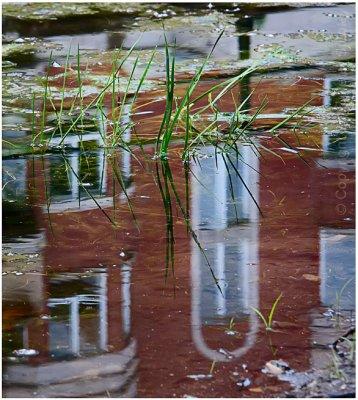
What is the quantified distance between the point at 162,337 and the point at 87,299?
32 cm

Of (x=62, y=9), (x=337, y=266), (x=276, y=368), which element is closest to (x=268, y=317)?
(x=276, y=368)

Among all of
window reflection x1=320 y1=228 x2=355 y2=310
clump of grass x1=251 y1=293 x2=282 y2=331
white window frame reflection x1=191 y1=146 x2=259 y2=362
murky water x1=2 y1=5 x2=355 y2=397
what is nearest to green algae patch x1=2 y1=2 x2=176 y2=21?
murky water x1=2 y1=5 x2=355 y2=397

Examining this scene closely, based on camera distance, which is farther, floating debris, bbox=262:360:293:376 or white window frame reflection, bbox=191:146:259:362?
white window frame reflection, bbox=191:146:259:362

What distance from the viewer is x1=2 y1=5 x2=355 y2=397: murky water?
2.44 m

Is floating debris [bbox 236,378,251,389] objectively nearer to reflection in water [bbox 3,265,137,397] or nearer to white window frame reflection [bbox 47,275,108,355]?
reflection in water [bbox 3,265,137,397]

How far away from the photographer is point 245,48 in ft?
20.5

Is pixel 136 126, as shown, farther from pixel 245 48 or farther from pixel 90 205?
pixel 245 48

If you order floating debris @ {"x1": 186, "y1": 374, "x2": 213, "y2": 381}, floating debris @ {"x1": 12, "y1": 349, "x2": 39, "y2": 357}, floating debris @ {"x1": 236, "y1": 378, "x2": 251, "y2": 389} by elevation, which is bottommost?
floating debris @ {"x1": 236, "y1": 378, "x2": 251, "y2": 389}

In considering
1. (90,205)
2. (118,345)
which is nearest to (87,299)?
(118,345)

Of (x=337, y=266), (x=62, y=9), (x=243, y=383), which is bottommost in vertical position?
(x=243, y=383)

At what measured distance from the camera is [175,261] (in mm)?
3086

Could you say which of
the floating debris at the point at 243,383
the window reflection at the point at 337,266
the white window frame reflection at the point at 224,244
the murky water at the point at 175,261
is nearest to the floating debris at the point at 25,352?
the murky water at the point at 175,261

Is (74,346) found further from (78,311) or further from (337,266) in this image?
(337,266)

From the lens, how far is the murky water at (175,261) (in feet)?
8.02
